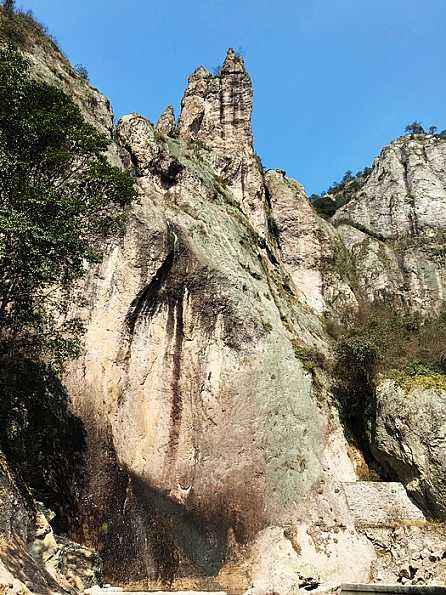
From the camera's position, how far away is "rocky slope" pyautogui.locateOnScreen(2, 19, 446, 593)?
19250mm

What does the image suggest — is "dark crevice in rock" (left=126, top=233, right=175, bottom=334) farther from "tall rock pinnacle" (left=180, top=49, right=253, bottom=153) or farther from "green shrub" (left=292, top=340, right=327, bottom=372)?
"tall rock pinnacle" (left=180, top=49, right=253, bottom=153)

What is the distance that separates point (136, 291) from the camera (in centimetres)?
2225

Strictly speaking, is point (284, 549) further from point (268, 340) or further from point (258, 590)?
point (268, 340)

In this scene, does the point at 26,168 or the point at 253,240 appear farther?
the point at 253,240

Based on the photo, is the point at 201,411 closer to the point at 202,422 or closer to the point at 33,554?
the point at 202,422

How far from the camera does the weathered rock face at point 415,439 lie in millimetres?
22203

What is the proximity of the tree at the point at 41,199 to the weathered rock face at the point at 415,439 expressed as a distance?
14.6 metres

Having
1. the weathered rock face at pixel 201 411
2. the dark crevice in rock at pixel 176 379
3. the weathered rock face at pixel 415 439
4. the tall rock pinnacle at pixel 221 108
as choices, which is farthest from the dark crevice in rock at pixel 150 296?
the tall rock pinnacle at pixel 221 108

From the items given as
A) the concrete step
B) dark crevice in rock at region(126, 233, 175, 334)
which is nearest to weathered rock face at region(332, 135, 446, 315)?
dark crevice in rock at region(126, 233, 175, 334)

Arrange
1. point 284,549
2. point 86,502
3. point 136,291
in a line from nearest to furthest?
point 86,502
point 284,549
point 136,291

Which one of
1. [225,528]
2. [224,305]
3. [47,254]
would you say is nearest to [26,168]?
[47,254]

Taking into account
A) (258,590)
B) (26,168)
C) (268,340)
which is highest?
(26,168)

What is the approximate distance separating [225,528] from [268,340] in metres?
8.24

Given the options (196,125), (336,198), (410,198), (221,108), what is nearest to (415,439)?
(196,125)
